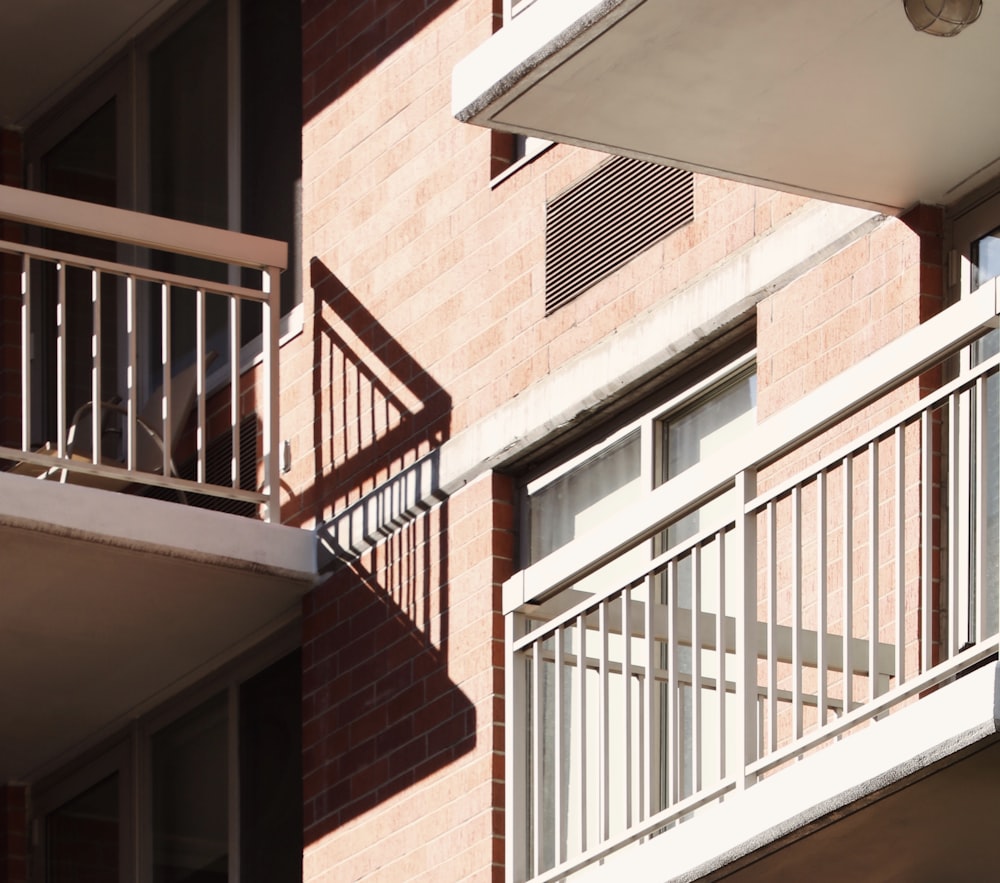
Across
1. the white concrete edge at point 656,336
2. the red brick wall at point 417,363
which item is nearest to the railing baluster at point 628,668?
the red brick wall at point 417,363

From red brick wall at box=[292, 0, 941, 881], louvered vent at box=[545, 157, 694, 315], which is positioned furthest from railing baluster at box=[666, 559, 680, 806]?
louvered vent at box=[545, 157, 694, 315]

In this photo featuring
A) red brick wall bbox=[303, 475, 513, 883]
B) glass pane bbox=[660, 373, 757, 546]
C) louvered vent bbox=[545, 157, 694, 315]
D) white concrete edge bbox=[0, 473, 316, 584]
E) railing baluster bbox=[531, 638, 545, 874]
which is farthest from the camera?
white concrete edge bbox=[0, 473, 316, 584]

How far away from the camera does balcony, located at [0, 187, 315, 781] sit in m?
10.9

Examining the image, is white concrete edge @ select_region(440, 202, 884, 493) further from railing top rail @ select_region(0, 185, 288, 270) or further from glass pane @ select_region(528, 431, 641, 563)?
railing top rail @ select_region(0, 185, 288, 270)

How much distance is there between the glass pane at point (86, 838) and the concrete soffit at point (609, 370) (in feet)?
7.95

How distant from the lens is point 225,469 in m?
12.7

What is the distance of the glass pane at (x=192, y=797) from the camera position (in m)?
12.4

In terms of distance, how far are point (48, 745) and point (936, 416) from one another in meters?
5.96

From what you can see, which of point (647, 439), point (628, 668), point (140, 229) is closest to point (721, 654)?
point (628, 668)

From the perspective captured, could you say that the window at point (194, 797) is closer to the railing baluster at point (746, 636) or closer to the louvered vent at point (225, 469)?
the louvered vent at point (225, 469)

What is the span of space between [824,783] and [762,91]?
226cm

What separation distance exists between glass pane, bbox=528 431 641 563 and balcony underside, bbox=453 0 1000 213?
4.92ft

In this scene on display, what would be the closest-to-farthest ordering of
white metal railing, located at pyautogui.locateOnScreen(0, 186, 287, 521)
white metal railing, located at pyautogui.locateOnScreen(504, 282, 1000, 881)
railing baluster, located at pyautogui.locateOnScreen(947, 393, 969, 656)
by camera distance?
railing baluster, located at pyautogui.locateOnScreen(947, 393, 969, 656), white metal railing, located at pyautogui.locateOnScreen(504, 282, 1000, 881), white metal railing, located at pyautogui.locateOnScreen(0, 186, 287, 521)

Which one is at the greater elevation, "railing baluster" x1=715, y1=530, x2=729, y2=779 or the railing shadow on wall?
the railing shadow on wall
